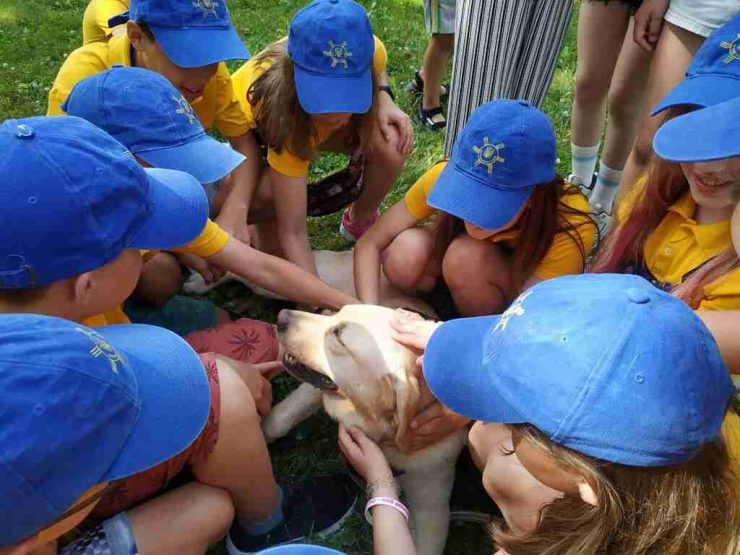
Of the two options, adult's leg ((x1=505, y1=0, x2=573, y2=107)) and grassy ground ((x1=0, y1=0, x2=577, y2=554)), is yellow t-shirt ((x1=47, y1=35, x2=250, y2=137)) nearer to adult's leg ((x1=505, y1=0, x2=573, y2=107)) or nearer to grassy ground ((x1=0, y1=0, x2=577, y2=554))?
grassy ground ((x1=0, y1=0, x2=577, y2=554))

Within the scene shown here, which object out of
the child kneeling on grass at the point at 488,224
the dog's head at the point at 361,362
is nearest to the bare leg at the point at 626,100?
the child kneeling on grass at the point at 488,224

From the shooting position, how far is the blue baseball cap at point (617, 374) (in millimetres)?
1146

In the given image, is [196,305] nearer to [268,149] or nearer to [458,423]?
Result: [268,149]

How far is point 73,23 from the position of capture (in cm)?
490

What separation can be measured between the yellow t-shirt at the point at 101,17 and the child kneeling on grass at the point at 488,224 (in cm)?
148

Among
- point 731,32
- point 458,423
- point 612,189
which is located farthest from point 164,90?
point 612,189

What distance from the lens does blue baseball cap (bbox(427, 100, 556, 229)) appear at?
2.12m

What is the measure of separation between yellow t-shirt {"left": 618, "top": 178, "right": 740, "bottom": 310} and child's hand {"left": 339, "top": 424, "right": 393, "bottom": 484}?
1.05 metres

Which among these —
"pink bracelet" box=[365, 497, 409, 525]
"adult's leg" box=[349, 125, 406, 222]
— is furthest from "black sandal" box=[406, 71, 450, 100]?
"pink bracelet" box=[365, 497, 409, 525]

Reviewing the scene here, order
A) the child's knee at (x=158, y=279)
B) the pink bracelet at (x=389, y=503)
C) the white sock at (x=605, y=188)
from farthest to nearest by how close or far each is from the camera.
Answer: the white sock at (x=605, y=188) → the child's knee at (x=158, y=279) → the pink bracelet at (x=389, y=503)

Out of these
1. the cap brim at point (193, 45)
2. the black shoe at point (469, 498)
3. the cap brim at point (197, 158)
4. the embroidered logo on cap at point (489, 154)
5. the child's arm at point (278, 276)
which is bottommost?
the black shoe at point (469, 498)

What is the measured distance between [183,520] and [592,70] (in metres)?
2.61

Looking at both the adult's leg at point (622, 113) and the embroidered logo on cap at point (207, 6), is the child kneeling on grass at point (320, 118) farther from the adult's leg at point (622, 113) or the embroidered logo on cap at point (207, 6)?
the adult's leg at point (622, 113)

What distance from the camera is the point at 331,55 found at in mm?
2348
